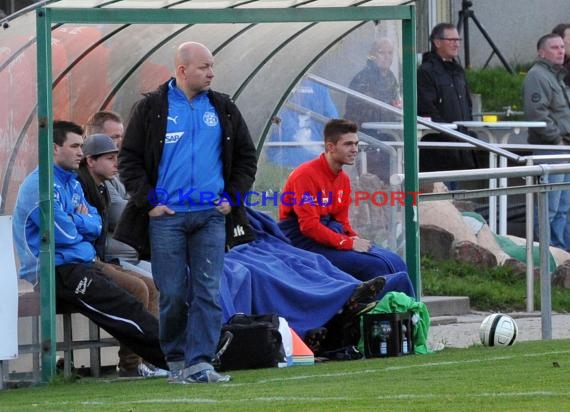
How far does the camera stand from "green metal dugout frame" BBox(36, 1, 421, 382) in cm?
1081

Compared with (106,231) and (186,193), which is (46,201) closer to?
(106,231)

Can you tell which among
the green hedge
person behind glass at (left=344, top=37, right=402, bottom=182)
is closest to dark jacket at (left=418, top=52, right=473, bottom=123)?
person behind glass at (left=344, top=37, right=402, bottom=182)

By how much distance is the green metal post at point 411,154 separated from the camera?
13.1 metres

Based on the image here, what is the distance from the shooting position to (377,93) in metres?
13.5

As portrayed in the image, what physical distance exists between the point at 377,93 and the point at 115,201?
103 inches

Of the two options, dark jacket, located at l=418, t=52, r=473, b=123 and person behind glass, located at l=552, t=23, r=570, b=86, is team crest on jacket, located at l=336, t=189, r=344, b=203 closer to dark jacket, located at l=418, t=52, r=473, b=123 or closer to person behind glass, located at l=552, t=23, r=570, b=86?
dark jacket, located at l=418, t=52, r=473, b=123

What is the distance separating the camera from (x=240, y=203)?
33.9ft

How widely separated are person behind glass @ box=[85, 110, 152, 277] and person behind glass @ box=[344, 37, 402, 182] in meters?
2.12

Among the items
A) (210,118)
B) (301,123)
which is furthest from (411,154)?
(210,118)

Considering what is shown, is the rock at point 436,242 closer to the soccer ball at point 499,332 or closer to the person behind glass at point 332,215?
the person behind glass at point 332,215

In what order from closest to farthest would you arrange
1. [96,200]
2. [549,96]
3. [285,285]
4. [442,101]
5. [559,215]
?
[96,200] → [285,285] → [559,215] → [442,101] → [549,96]

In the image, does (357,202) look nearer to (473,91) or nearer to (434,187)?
(434,187)

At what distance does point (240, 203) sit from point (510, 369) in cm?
196

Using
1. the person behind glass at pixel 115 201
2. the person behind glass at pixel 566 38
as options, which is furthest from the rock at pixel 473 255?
the person behind glass at pixel 115 201
